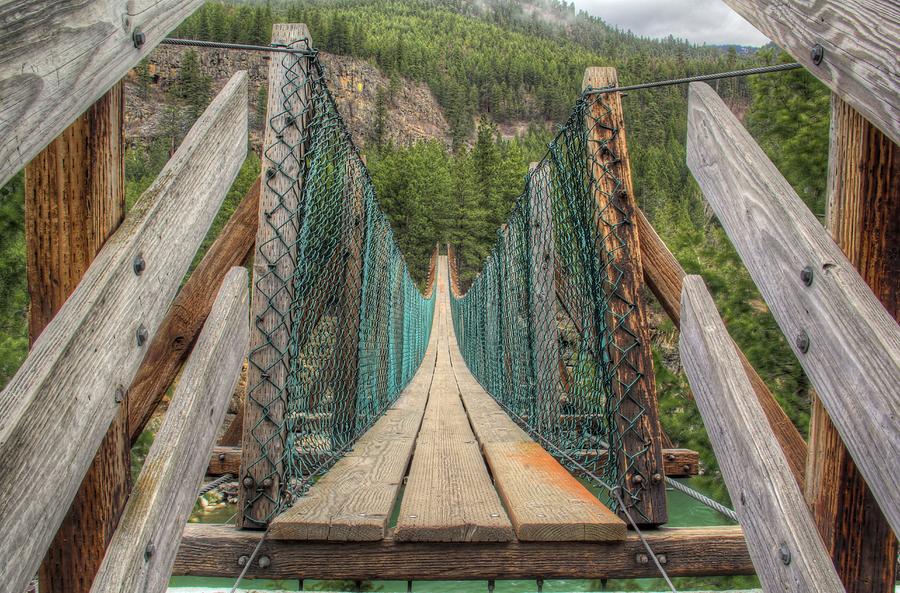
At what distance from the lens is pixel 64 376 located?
81 cm

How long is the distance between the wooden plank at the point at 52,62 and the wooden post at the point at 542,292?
Answer: 109 inches

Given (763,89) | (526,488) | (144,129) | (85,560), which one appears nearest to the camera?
(85,560)

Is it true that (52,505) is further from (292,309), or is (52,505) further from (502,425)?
(502,425)

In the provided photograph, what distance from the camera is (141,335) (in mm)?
963

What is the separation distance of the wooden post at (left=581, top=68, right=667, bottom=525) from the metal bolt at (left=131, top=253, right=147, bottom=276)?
137cm

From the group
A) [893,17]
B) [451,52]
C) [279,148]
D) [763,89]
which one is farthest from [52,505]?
[451,52]

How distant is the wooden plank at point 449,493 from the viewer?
66.5 inches

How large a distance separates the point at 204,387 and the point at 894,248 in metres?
1.10

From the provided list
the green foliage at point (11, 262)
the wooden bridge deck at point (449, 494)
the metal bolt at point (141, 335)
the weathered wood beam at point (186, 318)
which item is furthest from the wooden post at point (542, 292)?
the green foliage at point (11, 262)

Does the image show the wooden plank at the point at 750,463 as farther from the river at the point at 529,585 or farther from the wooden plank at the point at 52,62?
the river at the point at 529,585

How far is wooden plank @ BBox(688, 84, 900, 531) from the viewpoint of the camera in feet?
2.63

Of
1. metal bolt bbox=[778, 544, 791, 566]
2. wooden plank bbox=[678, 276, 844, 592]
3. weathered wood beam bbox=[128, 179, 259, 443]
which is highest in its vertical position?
wooden plank bbox=[678, 276, 844, 592]

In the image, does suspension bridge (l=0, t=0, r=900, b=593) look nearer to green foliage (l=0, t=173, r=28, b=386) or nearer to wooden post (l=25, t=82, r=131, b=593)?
wooden post (l=25, t=82, r=131, b=593)

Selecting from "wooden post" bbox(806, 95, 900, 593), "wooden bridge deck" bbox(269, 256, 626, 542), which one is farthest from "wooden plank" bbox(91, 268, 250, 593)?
"wooden post" bbox(806, 95, 900, 593)
